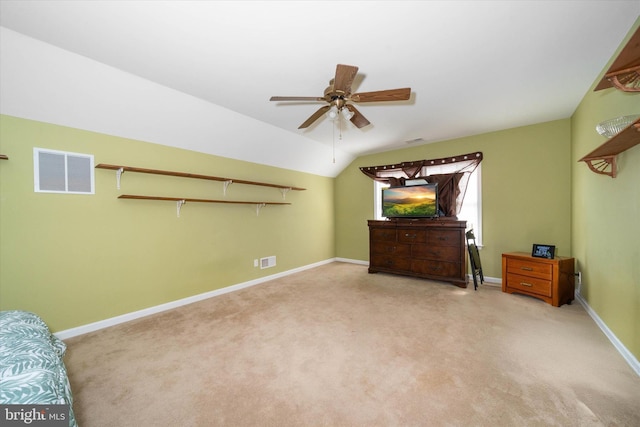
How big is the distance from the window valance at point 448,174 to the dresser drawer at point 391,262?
1122 mm

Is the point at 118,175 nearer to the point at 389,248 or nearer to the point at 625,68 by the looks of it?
the point at 389,248

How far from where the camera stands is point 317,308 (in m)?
2.99

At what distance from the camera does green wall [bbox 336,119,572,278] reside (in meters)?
3.47

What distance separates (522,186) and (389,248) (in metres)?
2.25

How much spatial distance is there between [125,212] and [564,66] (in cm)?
474

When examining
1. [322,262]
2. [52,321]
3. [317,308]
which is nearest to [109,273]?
[52,321]

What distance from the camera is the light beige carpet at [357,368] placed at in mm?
1423

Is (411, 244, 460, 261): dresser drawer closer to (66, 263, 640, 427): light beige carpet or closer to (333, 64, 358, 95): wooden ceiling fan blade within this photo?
(66, 263, 640, 427): light beige carpet

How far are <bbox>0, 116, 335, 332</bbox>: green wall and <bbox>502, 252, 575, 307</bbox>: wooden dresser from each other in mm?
3710

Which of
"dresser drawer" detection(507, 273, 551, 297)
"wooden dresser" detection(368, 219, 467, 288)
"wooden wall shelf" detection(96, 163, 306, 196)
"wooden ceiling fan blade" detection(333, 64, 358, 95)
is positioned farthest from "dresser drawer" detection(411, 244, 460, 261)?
"wooden ceiling fan blade" detection(333, 64, 358, 95)

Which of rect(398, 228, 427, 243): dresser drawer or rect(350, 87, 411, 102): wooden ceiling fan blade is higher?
rect(350, 87, 411, 102): wooden ceiling fan blade

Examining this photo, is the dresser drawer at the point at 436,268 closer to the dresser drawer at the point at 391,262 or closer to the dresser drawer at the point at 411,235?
the dresser drawer at the point at 391,262

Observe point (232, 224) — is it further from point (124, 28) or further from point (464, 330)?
point (464, 330)

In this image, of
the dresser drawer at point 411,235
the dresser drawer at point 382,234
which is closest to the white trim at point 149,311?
the dresser drawer at point 382,234
